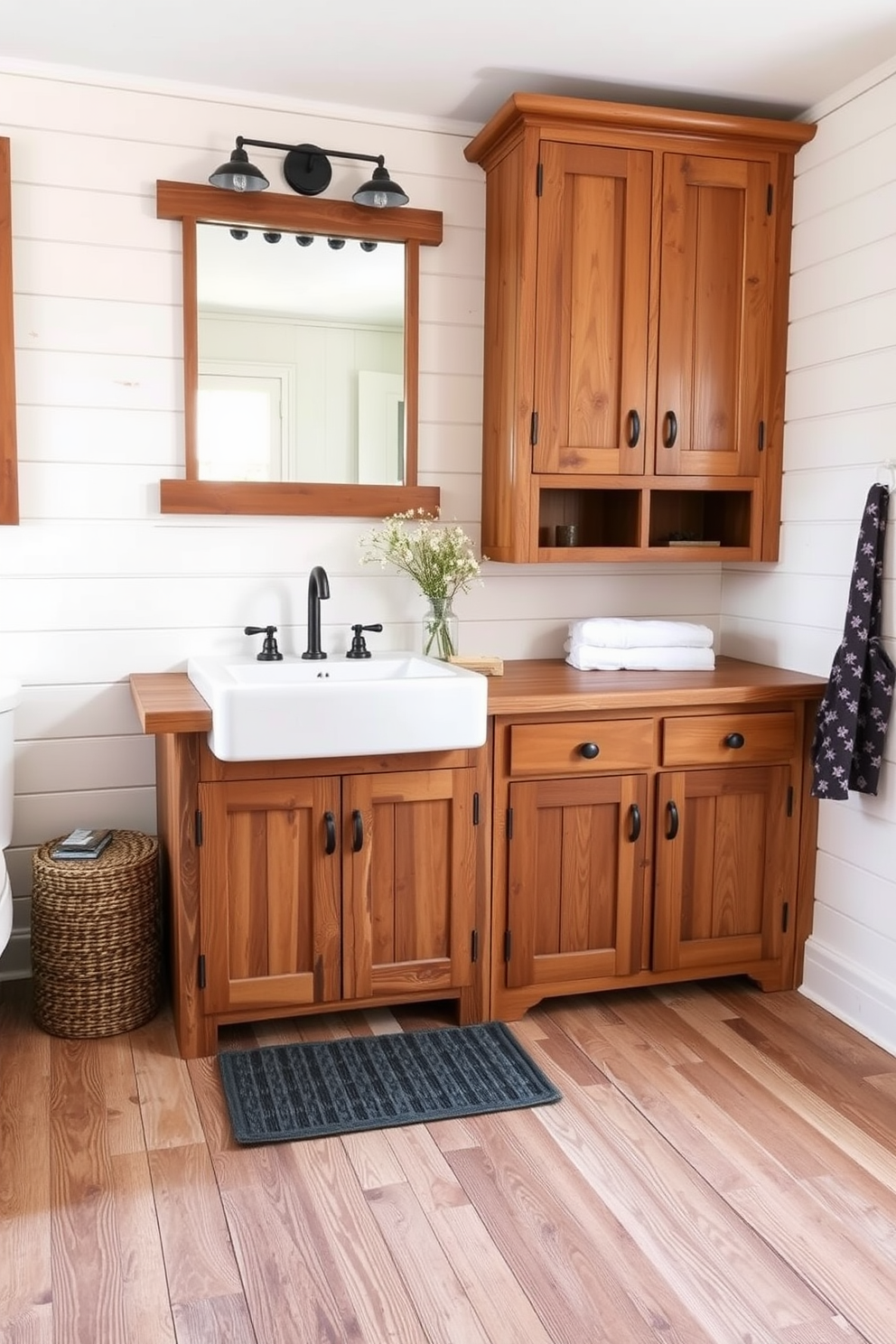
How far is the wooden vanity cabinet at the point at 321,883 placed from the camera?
2627mm

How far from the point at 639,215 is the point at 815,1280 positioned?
243 cm

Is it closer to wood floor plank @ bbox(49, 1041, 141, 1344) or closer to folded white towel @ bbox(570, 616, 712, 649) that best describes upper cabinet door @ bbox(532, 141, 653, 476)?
folded white towel @ bbox(570, 616, 712, 649)

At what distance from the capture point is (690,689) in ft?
9.50

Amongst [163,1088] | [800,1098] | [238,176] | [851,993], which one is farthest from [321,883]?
[238,176]

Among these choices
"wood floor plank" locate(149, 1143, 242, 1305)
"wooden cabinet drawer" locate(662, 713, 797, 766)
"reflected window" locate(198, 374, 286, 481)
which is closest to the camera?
"wood floor plank" locate(149, 1143, 242, 1305)

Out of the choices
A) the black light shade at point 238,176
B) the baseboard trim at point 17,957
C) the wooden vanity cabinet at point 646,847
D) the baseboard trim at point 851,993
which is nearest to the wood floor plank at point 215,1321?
the wooden vanity cabinet at point 646,847

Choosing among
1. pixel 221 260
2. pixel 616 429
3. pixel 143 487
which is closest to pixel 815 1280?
pixel 616 429

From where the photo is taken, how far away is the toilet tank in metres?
2.66

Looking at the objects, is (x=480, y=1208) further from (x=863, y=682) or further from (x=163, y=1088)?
(x=863, y=682)

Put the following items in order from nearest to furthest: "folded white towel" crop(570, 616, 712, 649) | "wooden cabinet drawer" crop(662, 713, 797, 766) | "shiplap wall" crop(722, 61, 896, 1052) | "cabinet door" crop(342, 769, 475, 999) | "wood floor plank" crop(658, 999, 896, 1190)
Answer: "wood floor plank" crop(658, 999, 896, 1190) → "cabinet door" crop(342, 769, 475, 999) → "shiplap wall" crop(722, 61, 896, 1052) → "wooden cabinet drawer" crop(662, 713, 797, 766) → "folded white towel" crop(570, 616, 712, 649)

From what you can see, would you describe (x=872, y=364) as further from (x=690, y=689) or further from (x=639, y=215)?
(x=690, y=689)

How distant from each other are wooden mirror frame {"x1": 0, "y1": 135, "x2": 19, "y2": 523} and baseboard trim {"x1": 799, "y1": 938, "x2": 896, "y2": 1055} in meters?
2.36

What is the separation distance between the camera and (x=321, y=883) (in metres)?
2.70

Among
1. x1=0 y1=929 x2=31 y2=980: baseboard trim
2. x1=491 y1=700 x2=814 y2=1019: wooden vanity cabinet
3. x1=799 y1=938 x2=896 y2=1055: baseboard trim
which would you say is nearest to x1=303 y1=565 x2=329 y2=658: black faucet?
x1=491 y1=700 x2=814 y2=1019: wooden vanity cabinet
